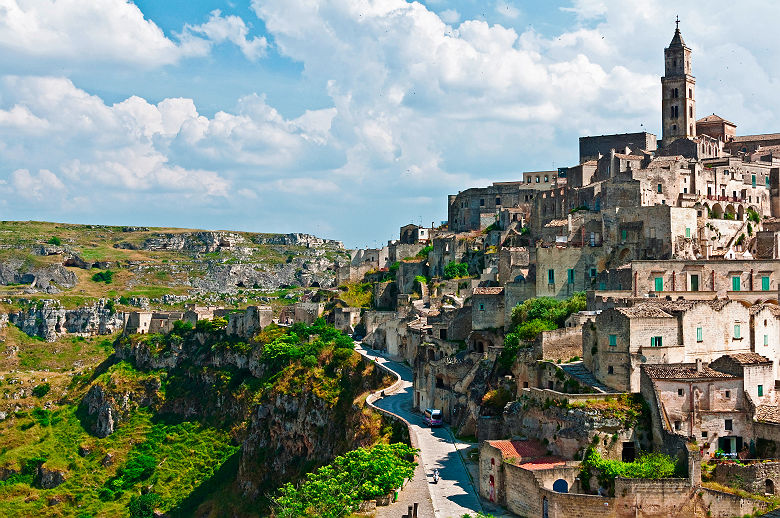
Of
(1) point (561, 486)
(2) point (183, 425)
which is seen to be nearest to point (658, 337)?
(1) point (561, 486)

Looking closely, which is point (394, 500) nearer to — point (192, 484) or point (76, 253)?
point (192, 484)

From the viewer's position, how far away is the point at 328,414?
76750mm

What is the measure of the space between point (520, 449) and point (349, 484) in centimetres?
885

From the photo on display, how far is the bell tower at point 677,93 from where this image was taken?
9138 centimetres

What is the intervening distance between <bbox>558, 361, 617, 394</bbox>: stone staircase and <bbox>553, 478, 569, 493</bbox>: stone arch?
5.69 m

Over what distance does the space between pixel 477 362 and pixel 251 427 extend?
37525mm

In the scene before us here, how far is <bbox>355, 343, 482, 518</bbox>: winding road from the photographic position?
140ft

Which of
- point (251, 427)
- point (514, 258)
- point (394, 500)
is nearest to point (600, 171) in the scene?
point (514, 258)

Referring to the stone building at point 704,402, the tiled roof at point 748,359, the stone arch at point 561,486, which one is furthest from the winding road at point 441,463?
the tiled roof at point 748,359

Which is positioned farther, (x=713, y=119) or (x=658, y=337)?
(x=713, y=119)

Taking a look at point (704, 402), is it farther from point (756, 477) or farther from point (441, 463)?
point (441, 463)

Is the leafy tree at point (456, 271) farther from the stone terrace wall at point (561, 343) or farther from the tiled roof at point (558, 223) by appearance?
the stone terrace wall at point (561, 343)

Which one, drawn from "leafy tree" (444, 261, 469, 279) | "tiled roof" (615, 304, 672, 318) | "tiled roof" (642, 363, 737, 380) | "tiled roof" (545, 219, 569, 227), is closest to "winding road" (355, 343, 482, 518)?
"tiled roof" (642, 363, 737, 380)

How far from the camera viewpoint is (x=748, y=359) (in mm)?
44156
